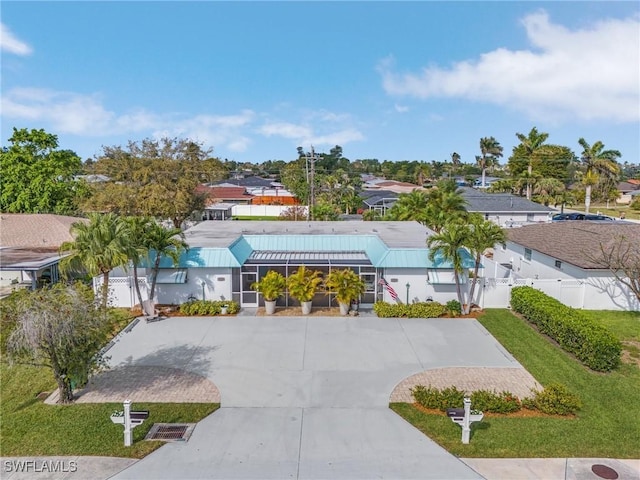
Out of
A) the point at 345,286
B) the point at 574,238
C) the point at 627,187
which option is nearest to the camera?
the point at 345,286

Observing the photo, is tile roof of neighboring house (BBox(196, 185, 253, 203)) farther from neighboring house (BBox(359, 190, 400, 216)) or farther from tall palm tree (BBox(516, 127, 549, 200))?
tall palm tree (BBox(516, 127, 549, 200))

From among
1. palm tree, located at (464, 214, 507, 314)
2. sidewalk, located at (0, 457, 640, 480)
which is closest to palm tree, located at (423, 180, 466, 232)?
palm tree, located at (464, 214, 507, 314)

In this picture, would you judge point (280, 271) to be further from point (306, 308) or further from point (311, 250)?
point (311, 250)

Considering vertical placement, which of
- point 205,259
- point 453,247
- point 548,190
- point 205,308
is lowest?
point 205,308

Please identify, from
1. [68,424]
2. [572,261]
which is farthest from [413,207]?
[68,424]

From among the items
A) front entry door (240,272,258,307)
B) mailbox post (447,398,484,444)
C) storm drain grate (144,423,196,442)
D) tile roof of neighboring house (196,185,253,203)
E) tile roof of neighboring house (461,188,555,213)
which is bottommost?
storm drain grate (144,423,196,442)

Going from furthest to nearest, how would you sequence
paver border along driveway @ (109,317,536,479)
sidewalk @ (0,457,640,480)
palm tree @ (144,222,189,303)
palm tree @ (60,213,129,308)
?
palm tree @ (144,222,189,303)
palm tree @ (60,213,129,308)
paver border along driveway @ (109,317,536,479)
sidewalk @ (0,457,640,480)
